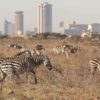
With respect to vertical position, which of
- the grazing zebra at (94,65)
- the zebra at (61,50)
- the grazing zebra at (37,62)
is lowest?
the zebra at (61,50)

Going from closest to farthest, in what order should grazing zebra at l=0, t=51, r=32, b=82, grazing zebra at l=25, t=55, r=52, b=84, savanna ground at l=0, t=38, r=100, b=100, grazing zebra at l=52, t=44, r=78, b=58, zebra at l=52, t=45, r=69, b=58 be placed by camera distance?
savanna ground at l=0, t=38, r=100, b=100 → grazing zebra at l=0, t=51, r=32, b=82 → grazing zebra at l=25, t=55, r=52, b=84 → grazing zebra at l=52, t=44, r=78, b=58 → zebra at l=52, t=45, r=69, b=58

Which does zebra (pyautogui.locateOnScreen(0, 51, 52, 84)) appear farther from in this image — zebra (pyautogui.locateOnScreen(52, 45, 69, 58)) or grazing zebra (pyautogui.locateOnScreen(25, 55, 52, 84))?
zebra (pyautogui.locateOnScreen(52, 45, 69, 58))

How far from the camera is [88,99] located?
11953 millimetres

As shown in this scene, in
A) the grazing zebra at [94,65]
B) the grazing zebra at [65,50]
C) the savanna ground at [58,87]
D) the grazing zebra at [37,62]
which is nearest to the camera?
the savanna ground at [58,87]

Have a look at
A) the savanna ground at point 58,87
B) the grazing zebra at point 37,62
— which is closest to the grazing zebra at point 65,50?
the savanna ground at point 58,87

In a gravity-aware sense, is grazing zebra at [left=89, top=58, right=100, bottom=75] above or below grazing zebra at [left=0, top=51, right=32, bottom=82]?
below

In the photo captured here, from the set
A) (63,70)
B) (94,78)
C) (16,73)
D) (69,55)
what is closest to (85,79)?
(94,78)

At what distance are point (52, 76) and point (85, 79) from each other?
1.23m

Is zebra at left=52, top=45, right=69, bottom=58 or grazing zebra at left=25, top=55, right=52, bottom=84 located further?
zebra at left=52, top=45, right=69, bottom=58

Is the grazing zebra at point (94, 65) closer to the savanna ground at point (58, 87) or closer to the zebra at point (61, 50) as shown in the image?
the savanna ground at point (58, 87)

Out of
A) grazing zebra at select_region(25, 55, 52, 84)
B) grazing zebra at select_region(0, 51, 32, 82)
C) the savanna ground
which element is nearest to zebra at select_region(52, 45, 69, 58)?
the savanna ground

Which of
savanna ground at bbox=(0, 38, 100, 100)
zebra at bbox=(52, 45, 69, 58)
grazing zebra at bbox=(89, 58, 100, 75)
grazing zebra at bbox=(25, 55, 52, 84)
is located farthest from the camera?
zebra at bbox=(52, 45, 69, 58)

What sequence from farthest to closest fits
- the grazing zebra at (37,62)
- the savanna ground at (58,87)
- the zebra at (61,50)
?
the zebra at (61,50)
the grazing zebra at (37,62)
the savanna ground at (58,87)

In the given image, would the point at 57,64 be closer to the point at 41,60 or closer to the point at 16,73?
the point at 41,60
